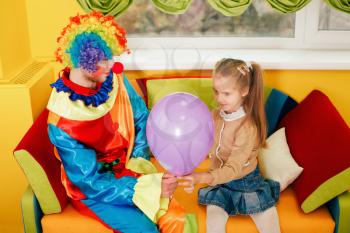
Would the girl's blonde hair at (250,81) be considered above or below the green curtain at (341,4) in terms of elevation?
below

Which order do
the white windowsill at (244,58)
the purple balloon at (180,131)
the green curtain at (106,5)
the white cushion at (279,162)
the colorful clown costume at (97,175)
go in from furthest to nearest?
the white windowsill at (244,58)
the green curtain at (106,5)
the white cushion at (279,162)
the colorful clown costume at (97,175)
the purple balloon at (180,131)

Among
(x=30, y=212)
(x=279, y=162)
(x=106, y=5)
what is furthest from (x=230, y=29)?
(x=30, y=212)

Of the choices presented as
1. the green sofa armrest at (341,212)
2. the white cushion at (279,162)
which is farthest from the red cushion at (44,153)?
the green sofa armrest at (341,212)

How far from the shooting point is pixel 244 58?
2.69m

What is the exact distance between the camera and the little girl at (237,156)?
6.35 ft

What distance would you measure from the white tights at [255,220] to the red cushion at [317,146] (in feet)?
0.52

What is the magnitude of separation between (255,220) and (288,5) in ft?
3.96

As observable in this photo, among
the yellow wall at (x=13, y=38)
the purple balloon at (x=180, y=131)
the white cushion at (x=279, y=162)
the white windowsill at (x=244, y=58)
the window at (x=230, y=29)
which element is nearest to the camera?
the purple balloon at (x=180, y=131)

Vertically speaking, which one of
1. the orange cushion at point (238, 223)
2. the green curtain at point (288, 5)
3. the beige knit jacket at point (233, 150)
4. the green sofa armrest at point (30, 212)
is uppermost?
the green curtain at point (288, 5)

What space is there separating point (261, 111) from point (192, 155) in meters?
0.41

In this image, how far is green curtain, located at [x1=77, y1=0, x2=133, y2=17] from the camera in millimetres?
2498

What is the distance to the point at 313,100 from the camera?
7.96ft

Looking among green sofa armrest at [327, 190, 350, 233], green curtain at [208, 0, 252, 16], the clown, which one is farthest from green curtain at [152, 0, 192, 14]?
green sofa armrest at [327, 190, 350, 233]

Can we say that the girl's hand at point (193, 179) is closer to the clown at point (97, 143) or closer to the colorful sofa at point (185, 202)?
the clown at point (97, 143)
